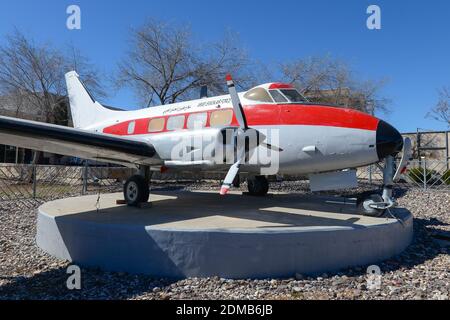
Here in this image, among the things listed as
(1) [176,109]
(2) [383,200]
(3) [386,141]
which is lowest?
(2) [383,200]

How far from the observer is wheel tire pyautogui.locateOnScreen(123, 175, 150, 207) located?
9.91 m

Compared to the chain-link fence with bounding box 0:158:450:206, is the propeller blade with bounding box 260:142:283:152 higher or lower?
higher

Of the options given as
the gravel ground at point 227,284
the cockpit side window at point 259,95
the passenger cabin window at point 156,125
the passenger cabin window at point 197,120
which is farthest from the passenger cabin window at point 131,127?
the gravel ground at point 227,284

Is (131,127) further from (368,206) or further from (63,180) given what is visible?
(63,180)

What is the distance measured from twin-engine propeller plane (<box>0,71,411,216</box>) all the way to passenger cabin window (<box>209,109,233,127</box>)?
3 centimetres

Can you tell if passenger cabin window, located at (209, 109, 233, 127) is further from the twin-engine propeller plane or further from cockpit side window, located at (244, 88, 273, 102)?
cockpit side window, located at (244, 88, 273, 102)

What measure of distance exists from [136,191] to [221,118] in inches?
120

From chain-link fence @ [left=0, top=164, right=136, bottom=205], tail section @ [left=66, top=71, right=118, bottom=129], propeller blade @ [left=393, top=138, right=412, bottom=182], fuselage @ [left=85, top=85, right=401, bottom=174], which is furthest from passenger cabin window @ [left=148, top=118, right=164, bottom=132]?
chain-link fence @ [left=0, top=164, right=136, bottom=205]

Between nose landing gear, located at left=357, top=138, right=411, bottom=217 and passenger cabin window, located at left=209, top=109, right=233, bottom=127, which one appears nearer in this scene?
nose landing gear, located at left=357, top=138, right=411, bottom=217

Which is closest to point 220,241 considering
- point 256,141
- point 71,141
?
point 256,141

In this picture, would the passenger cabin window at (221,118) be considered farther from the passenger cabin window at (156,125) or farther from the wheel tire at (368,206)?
the wheel tire at (368,206)

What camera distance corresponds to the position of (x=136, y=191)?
995 cm

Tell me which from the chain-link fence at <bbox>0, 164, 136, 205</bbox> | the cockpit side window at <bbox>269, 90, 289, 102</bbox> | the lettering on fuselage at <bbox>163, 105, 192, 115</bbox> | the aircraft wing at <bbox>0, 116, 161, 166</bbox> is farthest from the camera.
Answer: the chain-link fence at <bbox>0, 164, 136, 205</bbox>
